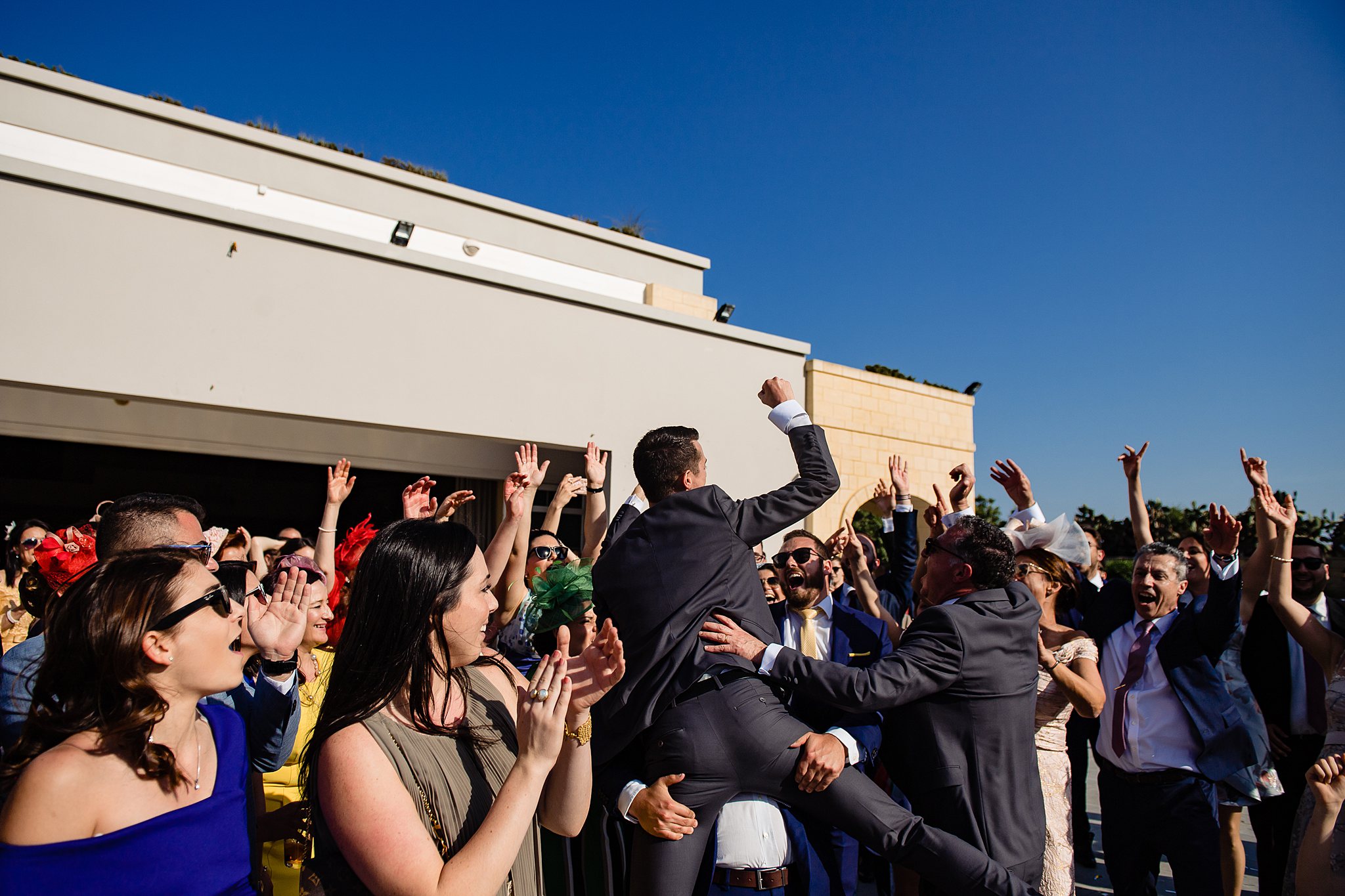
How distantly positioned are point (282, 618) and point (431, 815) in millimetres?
936

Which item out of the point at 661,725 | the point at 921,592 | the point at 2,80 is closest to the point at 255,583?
the point at 661,725

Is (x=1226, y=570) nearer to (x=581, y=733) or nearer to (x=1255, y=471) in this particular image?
(x=1255, y=471)

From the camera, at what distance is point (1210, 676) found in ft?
13.5

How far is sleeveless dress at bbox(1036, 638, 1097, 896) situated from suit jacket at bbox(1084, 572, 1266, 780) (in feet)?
1.71

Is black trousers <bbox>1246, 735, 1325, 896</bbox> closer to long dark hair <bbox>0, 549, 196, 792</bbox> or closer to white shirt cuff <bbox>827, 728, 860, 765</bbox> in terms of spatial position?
white shirt cuff <bbox>827, 728, 860, 765</bbox>

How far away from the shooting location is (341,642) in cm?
190

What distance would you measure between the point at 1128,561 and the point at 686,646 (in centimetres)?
1769

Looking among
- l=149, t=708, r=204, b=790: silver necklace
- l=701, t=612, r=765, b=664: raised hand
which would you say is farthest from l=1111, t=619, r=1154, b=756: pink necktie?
l=149, t=708, r=204, b=790: silver necklace

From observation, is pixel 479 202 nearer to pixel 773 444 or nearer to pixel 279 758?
pixel 773 444

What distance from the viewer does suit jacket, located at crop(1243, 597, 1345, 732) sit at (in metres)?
4.82

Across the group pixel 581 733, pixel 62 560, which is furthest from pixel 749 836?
pixel 62 560

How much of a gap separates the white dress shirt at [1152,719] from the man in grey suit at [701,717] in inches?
69.9

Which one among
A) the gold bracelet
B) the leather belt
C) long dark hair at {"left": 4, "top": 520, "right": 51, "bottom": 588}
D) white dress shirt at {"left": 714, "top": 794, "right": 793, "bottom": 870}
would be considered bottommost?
the leather belt

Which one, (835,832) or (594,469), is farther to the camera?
(594,469)
